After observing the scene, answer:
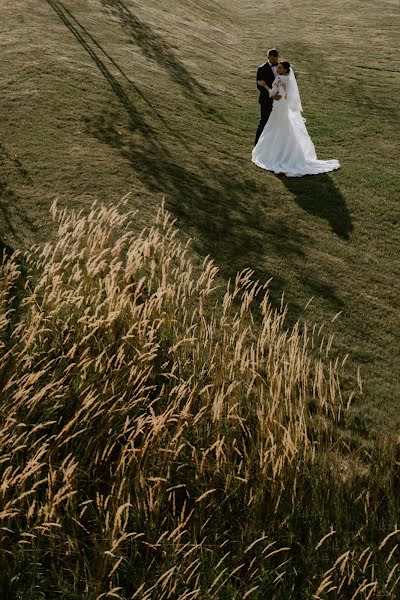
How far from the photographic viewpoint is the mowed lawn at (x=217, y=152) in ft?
28.2

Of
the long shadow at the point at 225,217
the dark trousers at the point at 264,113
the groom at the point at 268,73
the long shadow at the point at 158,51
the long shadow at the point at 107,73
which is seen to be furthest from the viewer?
the long shadow at the point at 158,51

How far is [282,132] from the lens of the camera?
12.4 meters

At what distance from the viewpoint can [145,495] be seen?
476cm

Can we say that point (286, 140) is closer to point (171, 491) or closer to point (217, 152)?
point (217, 152)

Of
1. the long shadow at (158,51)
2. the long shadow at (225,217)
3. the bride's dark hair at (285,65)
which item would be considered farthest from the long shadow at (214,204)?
the long shadow at (158,51)

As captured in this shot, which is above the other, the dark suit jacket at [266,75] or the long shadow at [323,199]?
the dark suit jacket at [266,75]

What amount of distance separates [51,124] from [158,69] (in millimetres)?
5613

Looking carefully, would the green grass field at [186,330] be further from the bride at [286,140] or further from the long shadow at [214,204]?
the bride at [286,140]

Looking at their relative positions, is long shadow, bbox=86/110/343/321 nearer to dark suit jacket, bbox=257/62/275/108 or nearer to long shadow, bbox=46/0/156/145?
long shadow, bbox=46/0/156/145

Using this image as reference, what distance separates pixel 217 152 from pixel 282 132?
1.38 meters

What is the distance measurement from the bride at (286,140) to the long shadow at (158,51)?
9.03 feet

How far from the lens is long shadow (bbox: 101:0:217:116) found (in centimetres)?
1581

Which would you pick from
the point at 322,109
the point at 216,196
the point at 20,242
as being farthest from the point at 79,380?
the point at 322,109

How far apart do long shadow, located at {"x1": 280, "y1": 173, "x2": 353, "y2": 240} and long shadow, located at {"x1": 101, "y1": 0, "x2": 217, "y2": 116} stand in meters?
4.06
